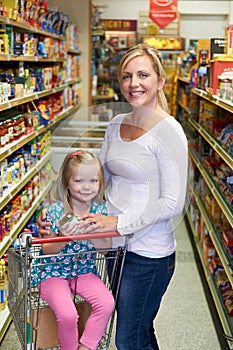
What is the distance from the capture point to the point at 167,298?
14.4 ft

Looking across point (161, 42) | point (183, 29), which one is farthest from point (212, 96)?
point (183, 29)

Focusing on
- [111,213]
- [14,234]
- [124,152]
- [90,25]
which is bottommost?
[14,234]

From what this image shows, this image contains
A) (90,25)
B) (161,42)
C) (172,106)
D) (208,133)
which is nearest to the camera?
(208,133)

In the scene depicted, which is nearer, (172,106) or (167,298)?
(167,298)

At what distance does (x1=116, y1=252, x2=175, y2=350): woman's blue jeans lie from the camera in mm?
2383

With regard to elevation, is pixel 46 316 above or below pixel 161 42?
below

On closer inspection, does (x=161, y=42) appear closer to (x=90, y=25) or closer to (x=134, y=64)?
(x=90, y=25)

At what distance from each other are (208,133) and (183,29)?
7973mm

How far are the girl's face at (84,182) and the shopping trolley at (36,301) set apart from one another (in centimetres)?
21

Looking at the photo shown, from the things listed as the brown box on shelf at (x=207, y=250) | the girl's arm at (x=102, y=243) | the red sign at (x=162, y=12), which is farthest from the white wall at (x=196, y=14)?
the girl's arm at (x=102, y=243)

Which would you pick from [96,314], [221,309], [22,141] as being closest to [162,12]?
[22,141]

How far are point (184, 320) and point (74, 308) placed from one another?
1941mm

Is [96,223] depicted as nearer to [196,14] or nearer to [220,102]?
[220,102]

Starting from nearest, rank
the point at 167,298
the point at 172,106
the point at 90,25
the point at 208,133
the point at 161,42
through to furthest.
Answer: the point at 167,298 < the point at 208,133 < the point at 90,25 < the point at 172,106 < the point at 161,42
